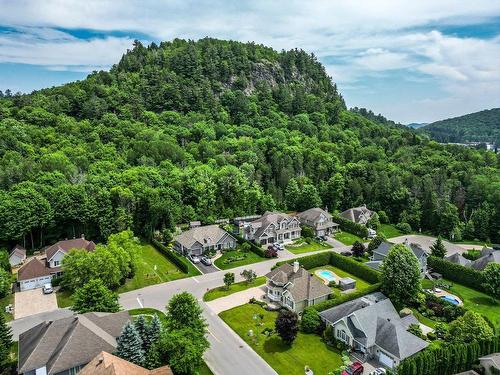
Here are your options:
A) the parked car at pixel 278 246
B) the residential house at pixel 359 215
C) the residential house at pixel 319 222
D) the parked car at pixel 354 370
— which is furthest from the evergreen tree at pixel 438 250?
the parked car at pixel 354 370

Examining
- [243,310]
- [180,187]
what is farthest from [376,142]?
[243,310]

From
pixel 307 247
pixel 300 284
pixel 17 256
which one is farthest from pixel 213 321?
pixel 17 256

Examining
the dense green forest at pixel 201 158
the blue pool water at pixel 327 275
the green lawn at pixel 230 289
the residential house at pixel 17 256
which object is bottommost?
the blue pool water at pixel 327 275

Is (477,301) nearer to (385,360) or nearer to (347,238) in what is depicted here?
(385,360)

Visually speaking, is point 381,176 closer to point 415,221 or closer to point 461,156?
point 415,221

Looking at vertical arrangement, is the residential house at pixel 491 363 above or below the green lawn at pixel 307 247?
below

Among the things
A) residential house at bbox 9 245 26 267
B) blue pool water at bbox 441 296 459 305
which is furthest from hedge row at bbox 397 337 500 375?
residential house at bbox 9 245 26 267

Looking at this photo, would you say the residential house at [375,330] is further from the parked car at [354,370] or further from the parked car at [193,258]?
the parked car at [193,258]
